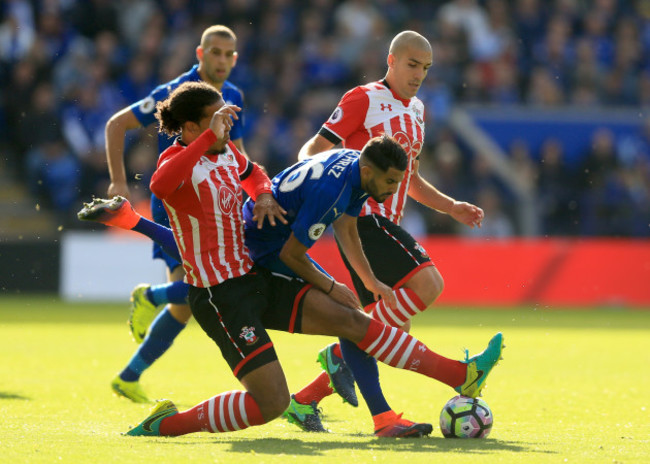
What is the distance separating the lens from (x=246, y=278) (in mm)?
5727

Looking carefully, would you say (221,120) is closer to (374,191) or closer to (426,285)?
(374,191)

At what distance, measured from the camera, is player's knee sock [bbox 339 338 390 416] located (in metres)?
5.83

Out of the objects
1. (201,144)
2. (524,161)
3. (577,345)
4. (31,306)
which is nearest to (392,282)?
(201,144)

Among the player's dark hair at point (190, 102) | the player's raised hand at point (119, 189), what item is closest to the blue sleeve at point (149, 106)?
the player's raised hand at point (119, 189)

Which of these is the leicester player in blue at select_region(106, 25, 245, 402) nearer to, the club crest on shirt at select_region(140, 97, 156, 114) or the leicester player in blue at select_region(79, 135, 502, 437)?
the club crest on shirt at select_region(140, 97, 156, 114)

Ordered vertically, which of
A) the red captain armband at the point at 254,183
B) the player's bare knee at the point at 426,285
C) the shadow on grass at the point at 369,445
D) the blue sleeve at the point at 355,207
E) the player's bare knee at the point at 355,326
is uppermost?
the red captain armband at the point at 254,183

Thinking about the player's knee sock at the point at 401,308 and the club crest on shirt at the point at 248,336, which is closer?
the club crest on shirt at the point at 248,336

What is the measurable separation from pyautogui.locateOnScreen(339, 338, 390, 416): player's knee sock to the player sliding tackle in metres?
0.23

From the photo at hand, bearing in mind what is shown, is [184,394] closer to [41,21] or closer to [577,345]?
[577,345]

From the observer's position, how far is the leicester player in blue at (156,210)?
7.41 meters

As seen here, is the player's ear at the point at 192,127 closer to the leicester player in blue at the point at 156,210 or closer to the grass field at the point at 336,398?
the grass field at the point at 336,398

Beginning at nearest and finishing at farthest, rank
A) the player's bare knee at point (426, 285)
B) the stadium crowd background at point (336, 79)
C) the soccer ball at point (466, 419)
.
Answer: the soccer ball at point (466, 419), the player's bare knee at point (426, 285), the stadium crowd background at point (336, 79)

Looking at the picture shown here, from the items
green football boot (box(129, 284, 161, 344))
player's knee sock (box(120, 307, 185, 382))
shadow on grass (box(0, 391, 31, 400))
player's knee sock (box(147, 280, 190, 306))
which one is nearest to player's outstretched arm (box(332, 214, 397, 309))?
player's knee sock (box(147, 280, 190, 306))

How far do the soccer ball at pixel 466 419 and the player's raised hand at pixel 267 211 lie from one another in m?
1.35
